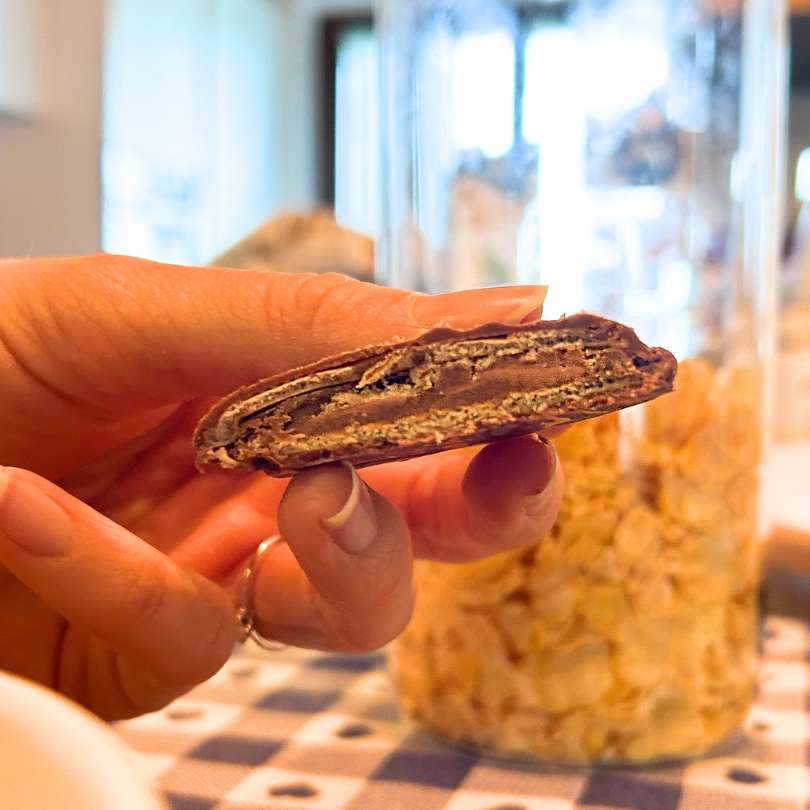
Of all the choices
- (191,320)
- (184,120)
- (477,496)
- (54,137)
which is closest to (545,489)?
(477,496)

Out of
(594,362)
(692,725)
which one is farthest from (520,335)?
(692,725)

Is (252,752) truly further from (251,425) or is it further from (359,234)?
(359,234)

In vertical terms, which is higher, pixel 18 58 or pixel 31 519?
pixel 18 58

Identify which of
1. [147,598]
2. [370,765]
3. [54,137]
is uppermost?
[54,137]

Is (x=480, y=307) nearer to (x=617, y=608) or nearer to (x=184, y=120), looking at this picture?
(x=617, y=608)

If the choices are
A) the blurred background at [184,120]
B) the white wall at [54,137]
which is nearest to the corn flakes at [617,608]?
the blurred background at [184,120]
